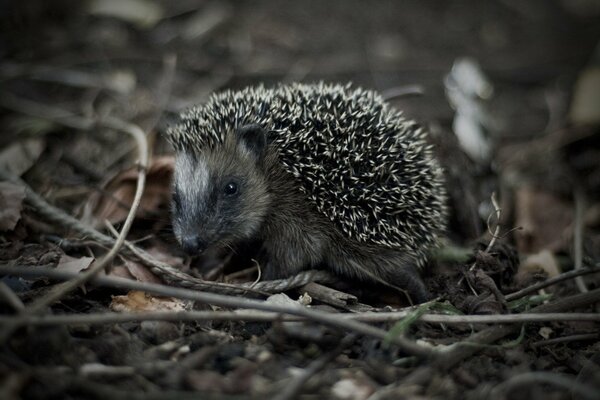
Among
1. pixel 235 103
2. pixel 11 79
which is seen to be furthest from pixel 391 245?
pixel 11 79

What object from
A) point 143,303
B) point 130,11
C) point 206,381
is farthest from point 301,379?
point 130,11

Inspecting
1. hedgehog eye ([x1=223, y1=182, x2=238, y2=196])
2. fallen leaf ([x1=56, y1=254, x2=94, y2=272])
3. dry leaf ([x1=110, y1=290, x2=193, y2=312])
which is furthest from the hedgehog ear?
fallen leaf ([x1=56, y1=254, x2=94, y2=272])

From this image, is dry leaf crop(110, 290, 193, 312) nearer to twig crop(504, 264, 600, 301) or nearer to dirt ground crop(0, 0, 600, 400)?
dirt ground crop(0, 0, 600, 400)

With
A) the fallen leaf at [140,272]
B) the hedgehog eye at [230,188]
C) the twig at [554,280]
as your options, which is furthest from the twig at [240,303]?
the hedgehog eye at [230,188]

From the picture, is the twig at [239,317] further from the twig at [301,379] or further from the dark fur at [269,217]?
the dark fur at [269,217]

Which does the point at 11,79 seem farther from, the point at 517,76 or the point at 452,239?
the point at 517,76

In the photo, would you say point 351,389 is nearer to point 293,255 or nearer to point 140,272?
point 293,255
